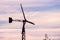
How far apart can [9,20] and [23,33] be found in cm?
1372

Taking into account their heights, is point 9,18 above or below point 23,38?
above

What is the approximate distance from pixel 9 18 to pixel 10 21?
2.27m

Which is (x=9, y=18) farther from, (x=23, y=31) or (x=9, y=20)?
(x=23, y=31)

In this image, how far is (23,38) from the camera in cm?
19075

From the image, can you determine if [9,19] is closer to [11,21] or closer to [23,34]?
[11,21]

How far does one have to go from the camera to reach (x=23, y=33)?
647 ft

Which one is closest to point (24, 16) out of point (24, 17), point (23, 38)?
point (24, 17)

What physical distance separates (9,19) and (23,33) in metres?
14.3

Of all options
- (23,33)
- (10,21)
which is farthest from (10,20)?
(23,33)

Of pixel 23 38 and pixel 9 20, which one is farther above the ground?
pixel 9 20

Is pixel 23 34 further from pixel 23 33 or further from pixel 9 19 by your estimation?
pixel 9 19

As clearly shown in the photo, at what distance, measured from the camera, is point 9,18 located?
7859 inches

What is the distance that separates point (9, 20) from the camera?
199000 mm

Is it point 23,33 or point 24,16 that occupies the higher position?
point 24,16
